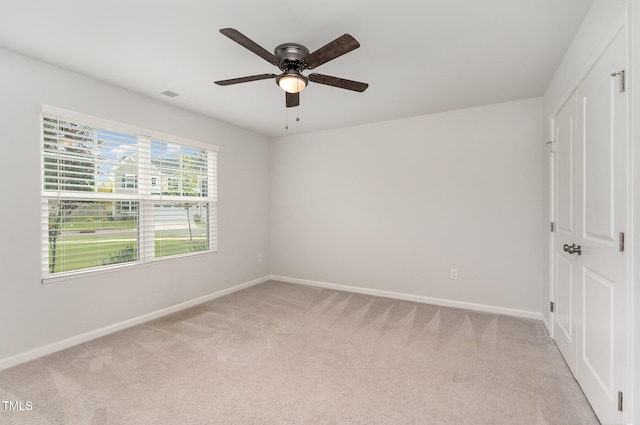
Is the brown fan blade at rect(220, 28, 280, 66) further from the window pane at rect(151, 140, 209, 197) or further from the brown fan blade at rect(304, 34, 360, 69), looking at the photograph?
the window pane at rect(151, 140, 209, 197)

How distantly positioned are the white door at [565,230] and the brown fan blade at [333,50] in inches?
69.4

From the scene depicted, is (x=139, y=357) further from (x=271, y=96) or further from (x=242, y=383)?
(x=271, y=96)

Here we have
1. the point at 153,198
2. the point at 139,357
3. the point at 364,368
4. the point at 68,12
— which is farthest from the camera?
the point at 153,198

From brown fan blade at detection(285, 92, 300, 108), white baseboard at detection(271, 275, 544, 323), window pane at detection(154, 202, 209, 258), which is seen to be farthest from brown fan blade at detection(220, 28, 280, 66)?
white baseboard at detection(271, 275, 544, 323)

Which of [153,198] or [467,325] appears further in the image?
[153,198]

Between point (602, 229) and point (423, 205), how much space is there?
2193 mm

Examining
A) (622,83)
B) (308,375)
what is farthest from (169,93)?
(622,83)

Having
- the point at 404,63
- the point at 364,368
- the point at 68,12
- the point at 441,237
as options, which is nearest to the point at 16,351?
the point at 68,12

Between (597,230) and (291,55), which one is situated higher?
(291,55)

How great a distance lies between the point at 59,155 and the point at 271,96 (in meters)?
2.05

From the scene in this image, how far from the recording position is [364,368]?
2234 mm

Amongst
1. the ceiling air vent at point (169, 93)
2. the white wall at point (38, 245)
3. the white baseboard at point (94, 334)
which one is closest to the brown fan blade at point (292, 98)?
the ceiling air vent at point (169, 93)

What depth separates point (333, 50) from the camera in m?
1.76

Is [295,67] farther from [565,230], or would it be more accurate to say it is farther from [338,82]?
[565,230]
